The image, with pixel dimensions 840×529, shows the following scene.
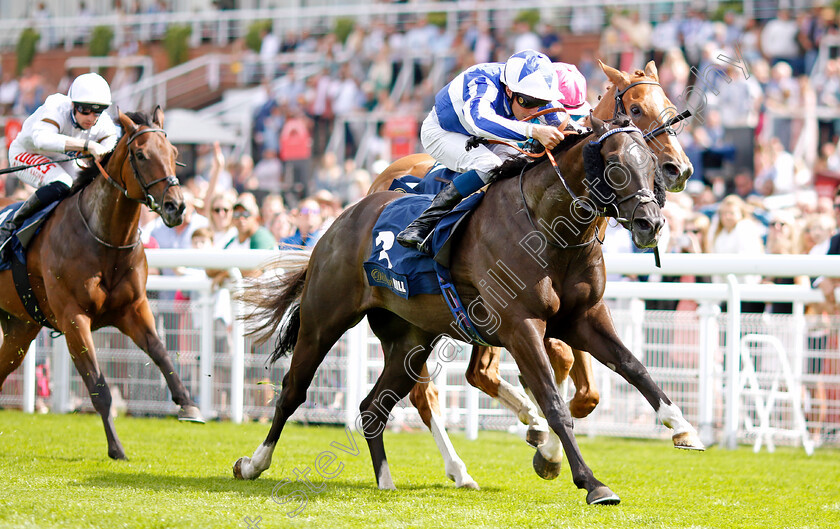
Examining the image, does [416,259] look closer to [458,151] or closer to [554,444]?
[458,151]

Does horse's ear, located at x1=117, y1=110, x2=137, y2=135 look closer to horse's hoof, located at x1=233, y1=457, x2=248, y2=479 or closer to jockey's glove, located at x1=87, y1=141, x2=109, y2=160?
jockey's glove, located at x1=87, y1=141, x2=109, y2=160

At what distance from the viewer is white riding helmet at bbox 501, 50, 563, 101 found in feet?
16.2

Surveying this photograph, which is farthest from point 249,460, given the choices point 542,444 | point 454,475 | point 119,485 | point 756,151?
point 756,151

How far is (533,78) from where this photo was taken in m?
4.95

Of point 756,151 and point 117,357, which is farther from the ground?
point 756,151

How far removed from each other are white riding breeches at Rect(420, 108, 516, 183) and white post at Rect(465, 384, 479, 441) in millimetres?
2666

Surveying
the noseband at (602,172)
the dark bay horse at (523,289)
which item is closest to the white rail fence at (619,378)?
the dark bay horse at (523,289)

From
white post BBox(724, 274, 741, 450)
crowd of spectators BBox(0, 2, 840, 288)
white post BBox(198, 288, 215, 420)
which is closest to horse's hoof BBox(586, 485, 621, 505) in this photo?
crowd of spectators BBox(0, 2, 840, 288)

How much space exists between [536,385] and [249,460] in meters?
1.76

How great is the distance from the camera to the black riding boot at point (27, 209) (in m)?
6.46

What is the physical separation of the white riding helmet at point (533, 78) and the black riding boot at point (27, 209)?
3107 mm

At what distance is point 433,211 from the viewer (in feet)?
16.3

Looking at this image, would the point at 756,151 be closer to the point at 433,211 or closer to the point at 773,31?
the point at 773,31

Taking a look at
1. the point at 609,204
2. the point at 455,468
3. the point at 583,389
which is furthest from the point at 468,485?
the point at 609,204
